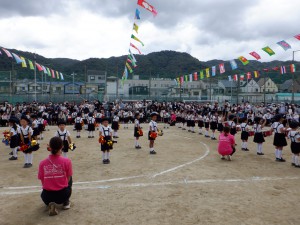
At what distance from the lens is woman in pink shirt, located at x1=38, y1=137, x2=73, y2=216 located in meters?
5.87

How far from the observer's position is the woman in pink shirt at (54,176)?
19.2 feet

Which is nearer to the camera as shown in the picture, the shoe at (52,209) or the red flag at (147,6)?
the shoe at (52,209)

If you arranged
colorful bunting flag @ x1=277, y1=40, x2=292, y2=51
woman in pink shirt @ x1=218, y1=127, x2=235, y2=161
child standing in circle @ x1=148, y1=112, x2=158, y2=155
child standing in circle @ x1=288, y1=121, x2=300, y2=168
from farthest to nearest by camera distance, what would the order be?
colorful bunting flag @ x1=277, y1=40, x2=292, y2=51 → child standing in circle @ x1=148, y1=112, x2=158, y2=155 → woman in pink shirt @ x1=218, y1=127, x2=235, y2=161 → child standing in circle @ x1=288, y1=121, x2=300, y2=168

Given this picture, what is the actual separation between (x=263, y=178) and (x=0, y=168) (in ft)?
30.5

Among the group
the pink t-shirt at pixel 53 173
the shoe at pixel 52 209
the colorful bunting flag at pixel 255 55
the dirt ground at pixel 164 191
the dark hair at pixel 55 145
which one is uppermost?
the colorful bunting flag at pixel 255 55

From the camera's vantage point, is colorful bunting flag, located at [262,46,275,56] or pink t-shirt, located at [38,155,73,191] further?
colorful bunting flag, located at [262,46,275,56]

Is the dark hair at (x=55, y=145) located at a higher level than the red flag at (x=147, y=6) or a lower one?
lower

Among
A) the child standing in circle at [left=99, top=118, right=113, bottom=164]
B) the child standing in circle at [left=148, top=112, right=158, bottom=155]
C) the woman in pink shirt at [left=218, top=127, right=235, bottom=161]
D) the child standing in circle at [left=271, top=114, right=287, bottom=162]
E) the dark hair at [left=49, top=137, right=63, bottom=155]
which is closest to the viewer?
the dark hair at [left=49, top=137, right=63, bottom=155]

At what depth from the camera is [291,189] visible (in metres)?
7.92

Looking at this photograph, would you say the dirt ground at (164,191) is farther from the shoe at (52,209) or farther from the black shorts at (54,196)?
the black shorts at (54,196)

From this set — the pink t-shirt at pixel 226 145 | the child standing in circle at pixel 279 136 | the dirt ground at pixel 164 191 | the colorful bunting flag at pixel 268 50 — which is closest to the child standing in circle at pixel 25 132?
the dirt ground at pixel 164 191

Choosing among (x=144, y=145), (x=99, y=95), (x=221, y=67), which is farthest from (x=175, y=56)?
(x=144, y=145)

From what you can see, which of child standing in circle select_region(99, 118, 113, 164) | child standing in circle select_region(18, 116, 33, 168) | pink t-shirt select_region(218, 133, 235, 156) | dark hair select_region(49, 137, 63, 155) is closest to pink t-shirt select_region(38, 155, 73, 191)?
dark hair select_region(49, 137, 63, 155)

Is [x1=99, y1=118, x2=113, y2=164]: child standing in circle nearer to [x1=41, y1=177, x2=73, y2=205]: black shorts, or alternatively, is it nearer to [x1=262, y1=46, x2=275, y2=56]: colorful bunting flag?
[x1=41, y1=177, x2=73, y2=205]: black shorts
